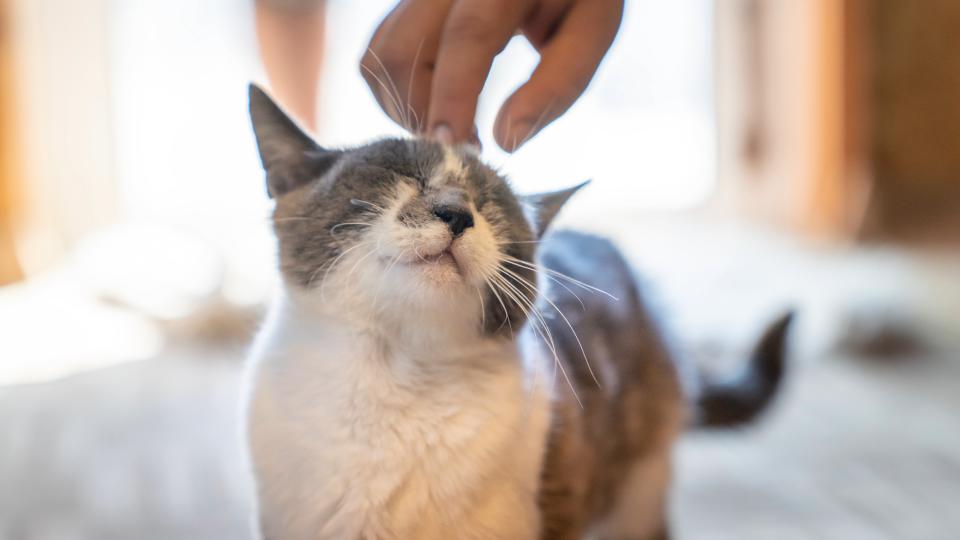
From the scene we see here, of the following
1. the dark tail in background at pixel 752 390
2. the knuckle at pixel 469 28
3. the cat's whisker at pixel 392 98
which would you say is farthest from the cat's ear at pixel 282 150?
the dark tail in background at pixel 752 390

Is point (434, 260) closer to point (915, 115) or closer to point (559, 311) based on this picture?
point (559, 311)

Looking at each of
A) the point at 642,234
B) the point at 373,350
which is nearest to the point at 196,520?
the point at 373,350

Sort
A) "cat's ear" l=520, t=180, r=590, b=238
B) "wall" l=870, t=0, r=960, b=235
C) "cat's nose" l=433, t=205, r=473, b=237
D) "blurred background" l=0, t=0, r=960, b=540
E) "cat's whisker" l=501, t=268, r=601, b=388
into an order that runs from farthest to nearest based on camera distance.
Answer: "wall" l=870, t=0, r=960, b=235
"blurred background" l=0, t=0, r=960, b=540
"cat's ear" l=520, t=180, r=590, b=238
"cat's whisker" l=501, t=268, r=601, b=388
"cat's nose" l=433, t=205, r=473, b=237

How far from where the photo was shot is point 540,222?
49.9 inches

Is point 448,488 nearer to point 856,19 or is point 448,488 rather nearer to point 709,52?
point 856,19

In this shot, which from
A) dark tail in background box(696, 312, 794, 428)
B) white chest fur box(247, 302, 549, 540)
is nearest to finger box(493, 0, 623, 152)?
white chest fur box(247, 302, 549, 540)

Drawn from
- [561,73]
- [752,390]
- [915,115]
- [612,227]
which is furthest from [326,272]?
[612,227]

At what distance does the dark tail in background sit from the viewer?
5.81ft

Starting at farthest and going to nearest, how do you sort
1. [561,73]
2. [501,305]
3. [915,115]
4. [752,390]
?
[915,115], [752,390], [561,73], [501,305]

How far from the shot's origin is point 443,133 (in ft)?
3.86

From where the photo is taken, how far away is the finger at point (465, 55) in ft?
3.68

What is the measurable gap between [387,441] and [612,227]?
9.32 ft

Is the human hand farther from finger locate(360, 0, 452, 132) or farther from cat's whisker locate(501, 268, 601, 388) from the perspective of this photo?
cat's whisker locate(501, 268, 601, 388)

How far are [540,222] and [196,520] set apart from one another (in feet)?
2.67
